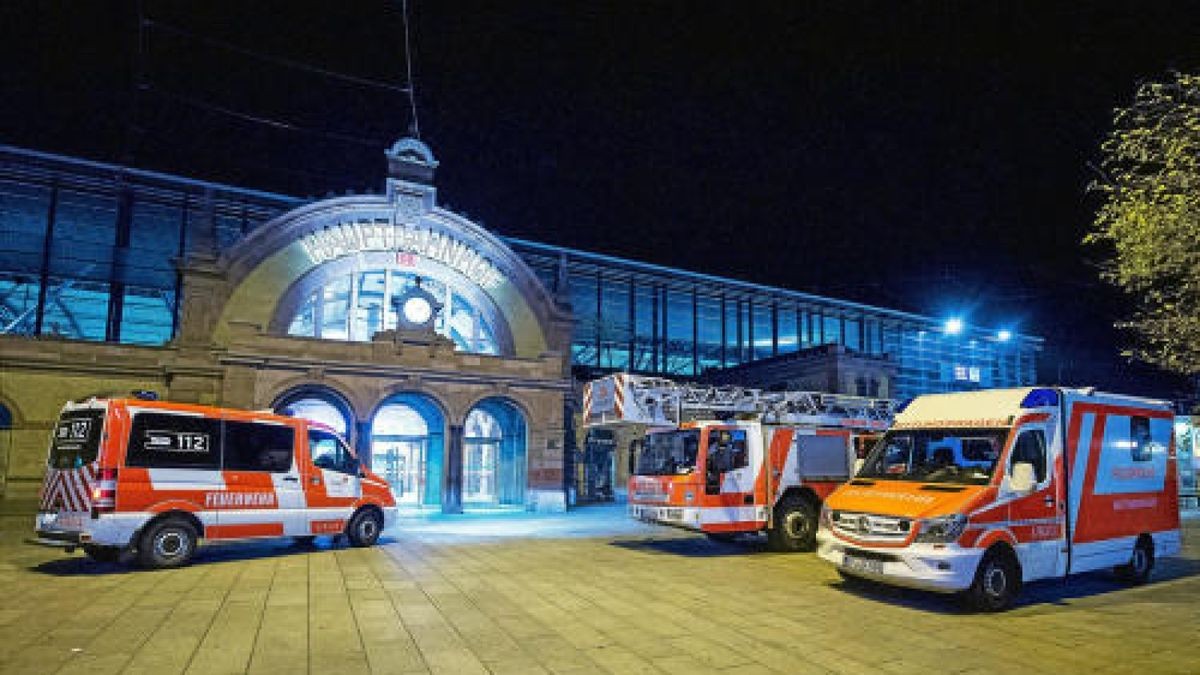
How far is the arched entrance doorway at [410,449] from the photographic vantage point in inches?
926

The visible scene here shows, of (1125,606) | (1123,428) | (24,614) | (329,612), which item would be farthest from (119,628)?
(1123,428)

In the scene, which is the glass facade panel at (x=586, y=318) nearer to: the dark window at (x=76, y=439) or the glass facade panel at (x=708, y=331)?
the glass facade panel at (x=708, y=331)

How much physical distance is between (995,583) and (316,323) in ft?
72.4

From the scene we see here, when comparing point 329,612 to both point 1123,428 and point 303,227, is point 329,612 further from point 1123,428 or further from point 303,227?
point 303,227

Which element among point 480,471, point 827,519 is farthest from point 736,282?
point 827,519

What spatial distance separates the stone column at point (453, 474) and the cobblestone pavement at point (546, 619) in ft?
32.6

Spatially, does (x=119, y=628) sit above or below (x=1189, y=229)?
below

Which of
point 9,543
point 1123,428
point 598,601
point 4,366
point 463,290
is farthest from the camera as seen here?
point 463,290

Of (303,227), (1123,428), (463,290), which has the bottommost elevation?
(1123,428)

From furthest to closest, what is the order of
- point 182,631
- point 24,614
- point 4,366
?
point 4,366, point 24,614, point 182,631

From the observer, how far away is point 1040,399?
966cm

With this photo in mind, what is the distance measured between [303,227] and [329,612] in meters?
18.4

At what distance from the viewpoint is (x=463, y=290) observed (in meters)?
25.7

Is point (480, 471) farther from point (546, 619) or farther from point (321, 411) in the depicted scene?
point (546, 619)
